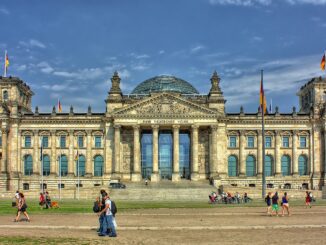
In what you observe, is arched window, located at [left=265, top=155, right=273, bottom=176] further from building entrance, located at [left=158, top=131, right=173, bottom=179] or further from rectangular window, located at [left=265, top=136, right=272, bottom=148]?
building entrance, located at [left=158, top=131, right=173, bottom=179]

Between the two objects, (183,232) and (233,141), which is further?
(233,141)

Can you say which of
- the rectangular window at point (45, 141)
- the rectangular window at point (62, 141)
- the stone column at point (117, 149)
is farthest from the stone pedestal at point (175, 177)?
the rectangular window at point (45, 141)

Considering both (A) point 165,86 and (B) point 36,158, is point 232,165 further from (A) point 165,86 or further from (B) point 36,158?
(B) point 36,158

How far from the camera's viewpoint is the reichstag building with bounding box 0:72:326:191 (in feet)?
338

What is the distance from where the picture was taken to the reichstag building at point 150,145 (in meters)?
103

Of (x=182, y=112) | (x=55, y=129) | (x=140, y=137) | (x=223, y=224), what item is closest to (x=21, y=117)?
(x=55, y=129)

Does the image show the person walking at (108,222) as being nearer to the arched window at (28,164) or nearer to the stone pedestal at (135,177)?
the stone pedestal at (135,177)

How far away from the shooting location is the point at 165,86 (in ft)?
378

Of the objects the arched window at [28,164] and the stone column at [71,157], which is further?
the arched window at [28,164]

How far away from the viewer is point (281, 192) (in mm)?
81562

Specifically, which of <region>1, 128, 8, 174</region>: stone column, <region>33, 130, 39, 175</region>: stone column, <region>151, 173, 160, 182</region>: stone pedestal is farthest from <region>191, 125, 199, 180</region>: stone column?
<region>1, 128, 8, 174</region>: stone column

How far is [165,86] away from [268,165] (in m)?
28.0

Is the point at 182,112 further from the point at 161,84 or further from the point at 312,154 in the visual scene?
the point at 312,154

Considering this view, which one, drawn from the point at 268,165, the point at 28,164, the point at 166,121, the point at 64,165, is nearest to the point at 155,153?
the point at 166,121
